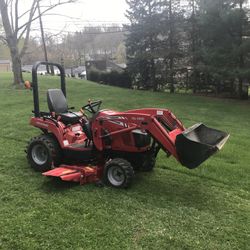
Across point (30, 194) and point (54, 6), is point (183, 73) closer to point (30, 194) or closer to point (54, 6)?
point (54, 6)

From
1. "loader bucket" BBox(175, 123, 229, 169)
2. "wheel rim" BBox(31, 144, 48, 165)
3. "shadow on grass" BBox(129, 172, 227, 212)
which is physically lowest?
"shadow on grass" BBox(129, 172, 227, 212)

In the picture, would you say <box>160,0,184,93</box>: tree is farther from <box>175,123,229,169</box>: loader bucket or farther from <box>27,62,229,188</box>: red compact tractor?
<box>175,123,229,169</box>: loader bucket

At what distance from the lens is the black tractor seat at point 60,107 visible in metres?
6.11

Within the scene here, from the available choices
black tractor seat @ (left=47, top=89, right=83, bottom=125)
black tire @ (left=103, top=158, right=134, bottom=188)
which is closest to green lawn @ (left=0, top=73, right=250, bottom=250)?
black tire @ (left=103, top=158, right=134, bottom=188)

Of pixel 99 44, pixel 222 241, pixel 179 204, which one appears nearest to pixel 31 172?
pixel 179 204

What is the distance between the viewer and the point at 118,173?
17.2ft

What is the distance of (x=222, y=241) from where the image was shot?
3.87 metres

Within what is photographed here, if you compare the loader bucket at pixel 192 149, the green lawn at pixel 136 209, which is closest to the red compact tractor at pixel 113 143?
the loader bucket at pixel 192 149

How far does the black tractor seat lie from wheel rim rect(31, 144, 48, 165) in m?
0.56

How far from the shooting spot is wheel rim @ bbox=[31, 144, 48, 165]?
19.6 ft

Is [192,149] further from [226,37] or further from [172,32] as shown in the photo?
[172,32]


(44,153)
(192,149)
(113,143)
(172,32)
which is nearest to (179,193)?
(192,149)

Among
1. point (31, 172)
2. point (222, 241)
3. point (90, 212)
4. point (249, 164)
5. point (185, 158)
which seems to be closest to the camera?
point (222, 241)

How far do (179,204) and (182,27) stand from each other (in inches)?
696
